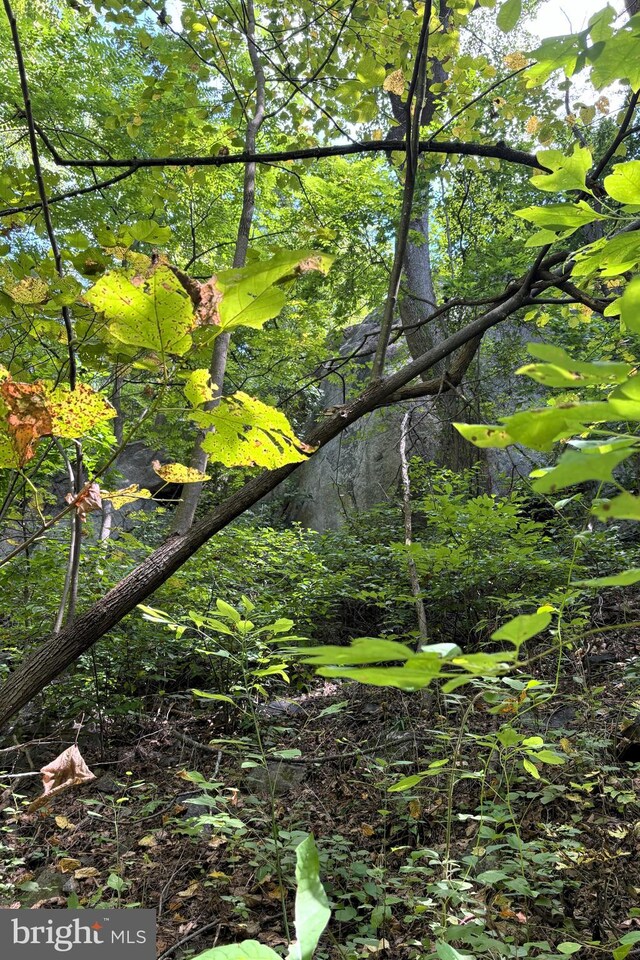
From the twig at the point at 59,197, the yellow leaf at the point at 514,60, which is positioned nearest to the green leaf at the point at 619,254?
the twig at the point at 59,197

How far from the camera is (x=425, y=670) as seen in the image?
33 centimetres

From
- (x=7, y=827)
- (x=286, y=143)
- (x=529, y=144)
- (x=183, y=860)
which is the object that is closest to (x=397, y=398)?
(x=183, y=860)

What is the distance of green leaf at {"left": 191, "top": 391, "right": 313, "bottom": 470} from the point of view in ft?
2.24

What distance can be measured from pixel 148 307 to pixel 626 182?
0.53 meters

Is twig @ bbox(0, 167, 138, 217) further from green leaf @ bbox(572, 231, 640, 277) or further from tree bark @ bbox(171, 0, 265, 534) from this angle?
green leaf @ bbox(572, 231, 640, 277)

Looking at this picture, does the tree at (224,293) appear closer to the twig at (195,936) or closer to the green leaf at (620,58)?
the green leaf at (620,58)

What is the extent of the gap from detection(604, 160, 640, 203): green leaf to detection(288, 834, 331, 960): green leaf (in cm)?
78

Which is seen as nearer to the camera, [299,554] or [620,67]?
[620,67]

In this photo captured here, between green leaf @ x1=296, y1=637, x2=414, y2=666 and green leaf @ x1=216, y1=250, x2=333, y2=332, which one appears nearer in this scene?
green leaf @ x1=296, y1=637, x2=414, y2=666

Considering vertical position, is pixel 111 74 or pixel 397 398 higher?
pixel 111 74

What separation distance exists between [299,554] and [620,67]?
464 centimetres

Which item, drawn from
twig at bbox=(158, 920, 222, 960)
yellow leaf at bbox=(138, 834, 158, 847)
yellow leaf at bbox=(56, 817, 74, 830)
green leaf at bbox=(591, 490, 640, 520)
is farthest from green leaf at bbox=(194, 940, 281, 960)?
yellow leaf at bbox=(56, 817, 74, 830)

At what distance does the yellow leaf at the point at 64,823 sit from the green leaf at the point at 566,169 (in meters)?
2.97

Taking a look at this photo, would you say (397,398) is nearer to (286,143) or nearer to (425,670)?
(425,670)
